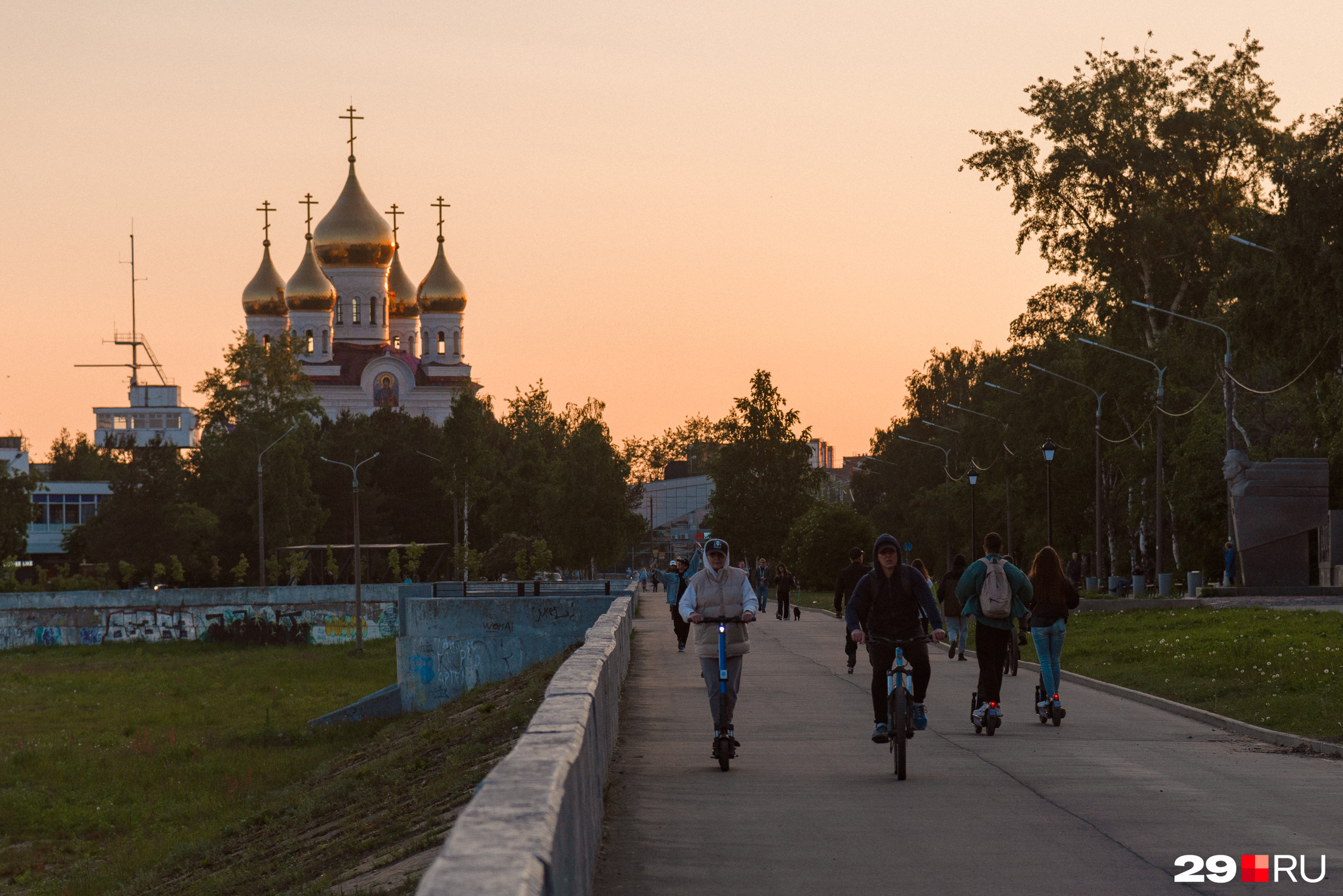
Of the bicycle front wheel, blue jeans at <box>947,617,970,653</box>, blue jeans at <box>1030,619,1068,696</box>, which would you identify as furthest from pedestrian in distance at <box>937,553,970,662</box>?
the bicycle front wheel

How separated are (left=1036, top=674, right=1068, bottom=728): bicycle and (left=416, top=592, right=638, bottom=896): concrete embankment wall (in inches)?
260

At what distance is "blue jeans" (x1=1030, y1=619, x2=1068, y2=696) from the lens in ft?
50.8

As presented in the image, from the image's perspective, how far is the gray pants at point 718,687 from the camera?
1230 centimetres

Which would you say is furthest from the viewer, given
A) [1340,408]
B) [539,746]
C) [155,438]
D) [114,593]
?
[155,438]

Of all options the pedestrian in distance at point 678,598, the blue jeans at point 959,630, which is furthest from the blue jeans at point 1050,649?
the pedestrian in distance at point 678,598

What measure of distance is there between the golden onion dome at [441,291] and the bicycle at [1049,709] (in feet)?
345

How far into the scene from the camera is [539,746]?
6.87 metres

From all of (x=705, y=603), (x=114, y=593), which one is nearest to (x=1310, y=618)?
(x=705, y=603)

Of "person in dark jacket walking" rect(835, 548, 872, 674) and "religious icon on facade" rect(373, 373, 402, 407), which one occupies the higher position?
"religious icon on facade" rect(373, 373, 402, 407)

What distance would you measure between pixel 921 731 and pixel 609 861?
6952 mm

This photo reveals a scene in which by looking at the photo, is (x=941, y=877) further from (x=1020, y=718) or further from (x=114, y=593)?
(x=114, y=593)

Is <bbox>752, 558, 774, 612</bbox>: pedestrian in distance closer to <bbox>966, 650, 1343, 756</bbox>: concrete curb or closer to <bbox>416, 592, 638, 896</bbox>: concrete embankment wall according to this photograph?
<bbox>966, 650, 1343, 756</bbox>: concrete curb

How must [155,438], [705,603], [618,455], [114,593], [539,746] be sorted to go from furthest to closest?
[618,455] → [155,438] → [114,593] → [705,603] → [539,746]

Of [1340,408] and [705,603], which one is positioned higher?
[1340,408]
